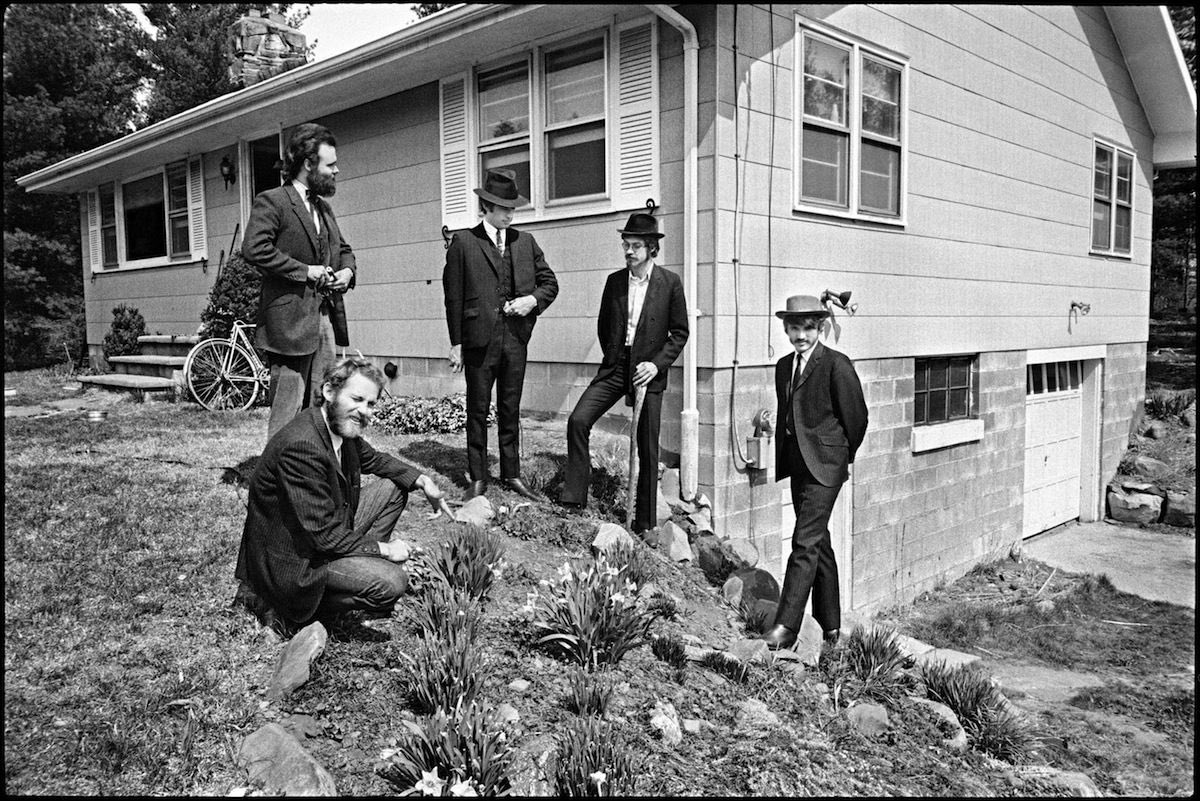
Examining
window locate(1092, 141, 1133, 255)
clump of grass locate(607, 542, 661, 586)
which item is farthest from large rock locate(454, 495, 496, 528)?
window locate(1092, 141, 1133, 255)

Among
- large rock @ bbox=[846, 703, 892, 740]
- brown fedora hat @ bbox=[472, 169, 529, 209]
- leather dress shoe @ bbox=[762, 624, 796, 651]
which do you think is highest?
brown fedora hat @ bbox=[472, 169, 529, 209]

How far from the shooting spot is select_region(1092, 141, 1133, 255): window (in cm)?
1358

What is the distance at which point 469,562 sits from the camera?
5.01m

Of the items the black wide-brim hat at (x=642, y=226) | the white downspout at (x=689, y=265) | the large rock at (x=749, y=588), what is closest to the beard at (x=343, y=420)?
the black wide-brim hat at (x=642, y=226)

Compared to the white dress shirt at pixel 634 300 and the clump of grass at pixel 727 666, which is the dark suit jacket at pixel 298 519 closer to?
the clump of grass at pixel 727 666

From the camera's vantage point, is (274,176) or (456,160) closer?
(456,160)

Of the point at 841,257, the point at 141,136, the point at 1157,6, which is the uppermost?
the point at 1157,6

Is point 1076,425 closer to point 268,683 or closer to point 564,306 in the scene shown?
point 564,306

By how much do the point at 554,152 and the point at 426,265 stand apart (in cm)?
232

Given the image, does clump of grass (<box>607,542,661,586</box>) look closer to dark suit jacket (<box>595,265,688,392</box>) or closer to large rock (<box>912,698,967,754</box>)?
dark suit jacket (<box>595,265,688,392</box>)

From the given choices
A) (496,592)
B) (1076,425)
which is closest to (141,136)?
(496,592)

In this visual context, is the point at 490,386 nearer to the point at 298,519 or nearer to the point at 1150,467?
the point at 298,519

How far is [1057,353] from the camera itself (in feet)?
41.4

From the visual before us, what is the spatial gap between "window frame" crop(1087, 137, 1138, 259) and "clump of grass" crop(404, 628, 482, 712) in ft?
41.7
